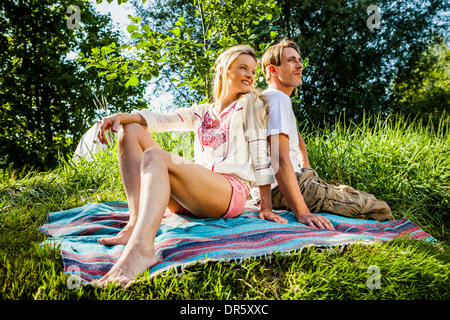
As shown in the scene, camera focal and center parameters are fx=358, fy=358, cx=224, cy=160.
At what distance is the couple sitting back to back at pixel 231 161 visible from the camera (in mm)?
2176

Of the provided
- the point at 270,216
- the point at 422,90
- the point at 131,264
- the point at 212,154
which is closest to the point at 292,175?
the point at 270,216

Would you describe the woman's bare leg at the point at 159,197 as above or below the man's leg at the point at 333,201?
above

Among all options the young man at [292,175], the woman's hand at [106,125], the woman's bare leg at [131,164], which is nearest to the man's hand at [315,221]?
the young man at [292,175]

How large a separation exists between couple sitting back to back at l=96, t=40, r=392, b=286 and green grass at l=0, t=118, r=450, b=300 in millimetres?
437

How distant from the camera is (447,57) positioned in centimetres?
1678

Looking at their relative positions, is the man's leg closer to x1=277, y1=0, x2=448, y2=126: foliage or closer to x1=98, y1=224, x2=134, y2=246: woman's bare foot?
x1=98, y1=224, x2=134, y2=246: woman's bare foot

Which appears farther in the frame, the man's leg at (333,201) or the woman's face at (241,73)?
the man's leg at (333,201)

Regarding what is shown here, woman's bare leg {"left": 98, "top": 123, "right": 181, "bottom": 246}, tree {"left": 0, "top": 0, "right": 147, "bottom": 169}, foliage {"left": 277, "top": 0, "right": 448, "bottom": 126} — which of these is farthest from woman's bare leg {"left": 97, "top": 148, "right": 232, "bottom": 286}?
foliage {"left": 277, "top": 0, "right": 448, "bottom": 126}

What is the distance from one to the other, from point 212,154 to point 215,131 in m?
0.18

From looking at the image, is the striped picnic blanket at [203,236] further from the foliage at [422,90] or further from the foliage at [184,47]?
the foliage at [422,90]

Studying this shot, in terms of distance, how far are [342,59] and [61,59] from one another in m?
9.94

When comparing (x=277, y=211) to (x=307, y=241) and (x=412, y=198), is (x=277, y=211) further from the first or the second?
(x=412, y=198)

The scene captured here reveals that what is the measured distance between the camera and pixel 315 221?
2.52m
